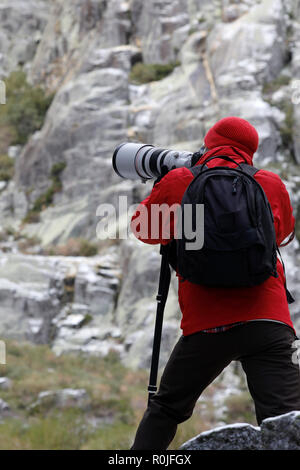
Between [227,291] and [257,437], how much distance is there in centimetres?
61

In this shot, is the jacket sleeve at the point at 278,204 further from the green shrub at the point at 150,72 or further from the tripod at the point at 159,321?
the green shrub at the point at 150,72

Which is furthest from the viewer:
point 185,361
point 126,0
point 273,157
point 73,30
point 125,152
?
point 73,30

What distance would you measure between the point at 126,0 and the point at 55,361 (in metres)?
16.7

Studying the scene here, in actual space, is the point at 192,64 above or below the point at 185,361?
above

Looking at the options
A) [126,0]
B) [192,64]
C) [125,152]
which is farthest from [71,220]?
[125,152]

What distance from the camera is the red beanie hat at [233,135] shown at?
8.79 ft

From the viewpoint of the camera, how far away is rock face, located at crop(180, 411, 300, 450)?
2043mm

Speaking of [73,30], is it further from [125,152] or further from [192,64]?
[125,152]

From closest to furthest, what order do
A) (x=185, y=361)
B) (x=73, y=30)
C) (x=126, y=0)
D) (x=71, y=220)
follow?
(x=185, y=361)
(x=71, y=220)
(x=126, y=0)
(x=73, y=30)

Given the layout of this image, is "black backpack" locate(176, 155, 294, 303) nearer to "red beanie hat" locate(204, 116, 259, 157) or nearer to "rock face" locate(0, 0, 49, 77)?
"red beanie hat" locate(204, 116, 259, 157)

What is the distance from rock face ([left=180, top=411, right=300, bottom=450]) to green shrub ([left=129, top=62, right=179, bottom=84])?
57.9ft

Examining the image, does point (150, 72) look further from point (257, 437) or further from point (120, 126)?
point (257, 437)

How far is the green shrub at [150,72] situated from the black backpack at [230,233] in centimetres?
1713

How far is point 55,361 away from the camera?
10539 mm
